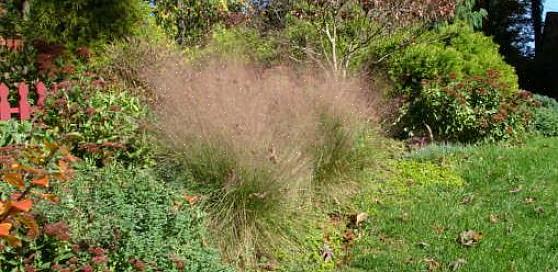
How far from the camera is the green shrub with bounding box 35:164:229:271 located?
296cm

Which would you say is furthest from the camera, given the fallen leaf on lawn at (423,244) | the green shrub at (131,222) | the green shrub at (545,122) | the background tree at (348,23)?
the green shrub at (545,122)

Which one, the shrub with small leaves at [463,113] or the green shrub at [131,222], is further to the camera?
the shrub with small leaves at [463,113]

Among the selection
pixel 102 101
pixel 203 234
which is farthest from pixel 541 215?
pixel 102 101

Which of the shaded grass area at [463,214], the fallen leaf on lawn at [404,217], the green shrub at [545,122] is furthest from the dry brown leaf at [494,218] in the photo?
the green shrub at [545,122]

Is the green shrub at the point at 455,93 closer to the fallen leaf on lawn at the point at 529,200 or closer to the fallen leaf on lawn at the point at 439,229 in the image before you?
the fallen leaf on lawn at the point at 529,200

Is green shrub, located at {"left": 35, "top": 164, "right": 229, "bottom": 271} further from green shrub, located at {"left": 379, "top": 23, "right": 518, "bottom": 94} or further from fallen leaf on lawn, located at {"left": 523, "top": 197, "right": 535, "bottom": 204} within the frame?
green shrub, located at {"left": 379, "top": 23, "right": 518, "bottom": 94}

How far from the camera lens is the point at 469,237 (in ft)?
15.6

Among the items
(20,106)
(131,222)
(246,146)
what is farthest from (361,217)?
(20,106)

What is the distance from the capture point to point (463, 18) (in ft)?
49.8

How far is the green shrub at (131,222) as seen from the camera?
296 cm

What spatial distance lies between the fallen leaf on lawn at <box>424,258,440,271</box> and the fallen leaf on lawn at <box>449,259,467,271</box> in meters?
0.09

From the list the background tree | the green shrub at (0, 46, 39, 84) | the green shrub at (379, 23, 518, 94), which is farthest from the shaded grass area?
the green shrub at (0, 46, 39, 84)

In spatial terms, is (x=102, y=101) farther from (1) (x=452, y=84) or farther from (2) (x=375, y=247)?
(1) (x=452, y=84)

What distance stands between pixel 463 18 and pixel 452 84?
22.6 feet
